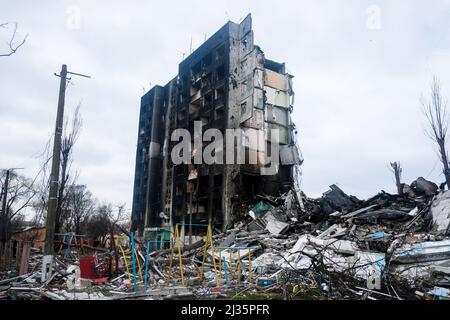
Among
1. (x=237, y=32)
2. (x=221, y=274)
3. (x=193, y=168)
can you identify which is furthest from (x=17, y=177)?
(x=221, y=274)

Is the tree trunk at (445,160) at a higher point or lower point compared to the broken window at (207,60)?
lower

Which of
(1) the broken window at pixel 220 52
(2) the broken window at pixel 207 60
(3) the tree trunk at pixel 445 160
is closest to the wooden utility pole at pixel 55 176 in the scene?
(3) the tree trunk at pixel 445 160

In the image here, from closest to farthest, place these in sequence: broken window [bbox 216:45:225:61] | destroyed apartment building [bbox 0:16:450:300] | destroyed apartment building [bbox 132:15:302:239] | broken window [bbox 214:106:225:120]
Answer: destroyed apartment building [bbox 0:16:450:300], destroyed apartment building [bbox 132:15:302:239], broken window [bbox 214:106:225:120], broken window [bbox 216:45:225:61]

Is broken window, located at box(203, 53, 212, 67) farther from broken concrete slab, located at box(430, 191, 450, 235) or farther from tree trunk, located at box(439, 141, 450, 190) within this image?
broken concrete slab, located at box(430, 191, 450, 235)

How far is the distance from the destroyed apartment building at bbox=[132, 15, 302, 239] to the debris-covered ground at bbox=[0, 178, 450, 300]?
767 cm

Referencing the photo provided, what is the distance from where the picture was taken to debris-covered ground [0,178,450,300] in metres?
7.21

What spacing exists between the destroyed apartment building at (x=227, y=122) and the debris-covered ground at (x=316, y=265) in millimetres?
7668

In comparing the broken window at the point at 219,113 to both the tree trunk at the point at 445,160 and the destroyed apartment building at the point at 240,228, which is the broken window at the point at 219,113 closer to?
the destroyed apartment building at the point at 240,228

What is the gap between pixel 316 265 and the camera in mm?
7871

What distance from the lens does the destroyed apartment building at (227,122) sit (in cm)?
2641

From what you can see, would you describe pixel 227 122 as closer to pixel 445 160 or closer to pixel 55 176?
pixel 445 160

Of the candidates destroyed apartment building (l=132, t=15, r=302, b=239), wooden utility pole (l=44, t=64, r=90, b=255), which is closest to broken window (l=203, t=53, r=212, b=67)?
destroyed apartment building (l=132, t=15, r=302, b=239)

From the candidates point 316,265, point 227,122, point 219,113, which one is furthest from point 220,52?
point 316,265

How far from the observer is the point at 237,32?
29328 mm
